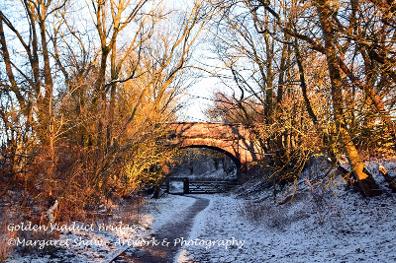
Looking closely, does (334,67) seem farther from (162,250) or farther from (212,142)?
(212,142)

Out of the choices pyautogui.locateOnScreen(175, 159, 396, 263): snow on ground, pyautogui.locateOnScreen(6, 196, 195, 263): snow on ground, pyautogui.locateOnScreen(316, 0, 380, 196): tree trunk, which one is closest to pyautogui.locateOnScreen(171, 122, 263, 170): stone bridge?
pyautogui.locateOnScreen(6, 196, 195, 263): snow on ground

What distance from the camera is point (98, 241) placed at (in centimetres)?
864

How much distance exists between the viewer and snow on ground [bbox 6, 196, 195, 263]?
7.11 m

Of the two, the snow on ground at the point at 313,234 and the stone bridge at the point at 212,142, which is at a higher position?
the stone bridge at the point at 212,142

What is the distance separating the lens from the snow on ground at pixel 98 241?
23.3 ft

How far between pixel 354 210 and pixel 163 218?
6.85 m

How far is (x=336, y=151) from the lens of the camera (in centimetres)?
663

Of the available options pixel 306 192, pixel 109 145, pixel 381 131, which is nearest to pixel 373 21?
pixel 381 131

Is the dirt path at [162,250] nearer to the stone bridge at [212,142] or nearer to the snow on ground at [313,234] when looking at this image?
the snow on ground at [313,234]

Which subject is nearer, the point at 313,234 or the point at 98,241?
the point at 313,234

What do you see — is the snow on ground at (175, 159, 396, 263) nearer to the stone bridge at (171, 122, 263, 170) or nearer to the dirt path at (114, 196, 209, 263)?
the dirt path at (114, 196, 209, 263)

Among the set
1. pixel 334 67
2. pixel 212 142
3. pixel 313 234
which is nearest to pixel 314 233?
pixel 313 234

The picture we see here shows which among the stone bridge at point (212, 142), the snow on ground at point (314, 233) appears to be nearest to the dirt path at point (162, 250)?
the snow on ground at point (314, 233)

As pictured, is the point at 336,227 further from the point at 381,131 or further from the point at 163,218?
the point at 163,218
